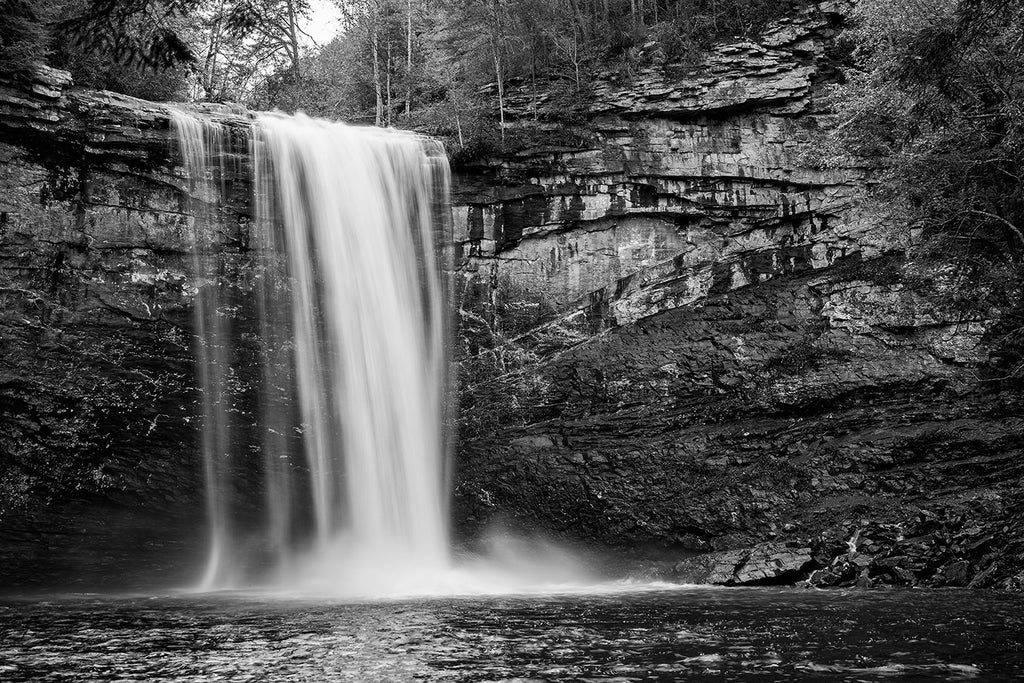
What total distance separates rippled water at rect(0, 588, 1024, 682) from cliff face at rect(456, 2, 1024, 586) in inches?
138

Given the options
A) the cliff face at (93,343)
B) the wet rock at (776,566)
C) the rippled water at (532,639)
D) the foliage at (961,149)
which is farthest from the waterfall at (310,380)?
the foliage at (961,149)

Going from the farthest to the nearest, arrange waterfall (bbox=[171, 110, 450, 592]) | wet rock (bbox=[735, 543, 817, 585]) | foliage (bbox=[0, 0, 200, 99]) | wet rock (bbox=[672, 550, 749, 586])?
waterfall (bbox=[171, 110, 450, 592]) < wet rock (bbox=[672, 550, 749, 586]) < wet rock (bbox=[735, 543, 817, 585]) < foliage (bbox=[0, 0, 200, 99])

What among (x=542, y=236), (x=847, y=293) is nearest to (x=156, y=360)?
(x=542, y=236)

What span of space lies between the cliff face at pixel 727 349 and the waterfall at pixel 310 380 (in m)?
1.49

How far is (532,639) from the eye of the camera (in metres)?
7.84

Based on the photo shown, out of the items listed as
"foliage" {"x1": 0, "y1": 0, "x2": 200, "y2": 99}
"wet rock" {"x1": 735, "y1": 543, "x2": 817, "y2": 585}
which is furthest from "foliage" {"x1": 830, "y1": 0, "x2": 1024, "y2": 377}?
"foliage" {"x1": 0, "y1": 0, "x2": 200, "y2": 99}

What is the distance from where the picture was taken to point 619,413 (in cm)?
1636

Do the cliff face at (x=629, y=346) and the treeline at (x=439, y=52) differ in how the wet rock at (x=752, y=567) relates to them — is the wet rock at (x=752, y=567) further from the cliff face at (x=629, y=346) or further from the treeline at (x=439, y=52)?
the treeline at (x=439, y=52)

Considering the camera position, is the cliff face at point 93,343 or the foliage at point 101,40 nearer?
the foliage at point 101,40

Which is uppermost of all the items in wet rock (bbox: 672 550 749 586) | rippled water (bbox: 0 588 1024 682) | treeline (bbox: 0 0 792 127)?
treeline (bbox: 0 0 792 127)

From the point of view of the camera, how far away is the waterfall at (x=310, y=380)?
1555 centimetres

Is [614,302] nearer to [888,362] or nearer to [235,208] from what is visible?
[888,362]

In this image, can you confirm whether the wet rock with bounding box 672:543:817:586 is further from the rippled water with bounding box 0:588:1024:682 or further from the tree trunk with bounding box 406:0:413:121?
the tree trunk with bounding box 406:0:413:121

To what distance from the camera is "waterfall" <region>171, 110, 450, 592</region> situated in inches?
612
